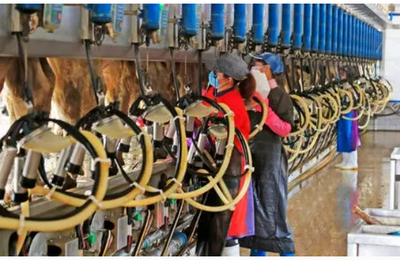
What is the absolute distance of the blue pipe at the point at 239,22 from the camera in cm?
389

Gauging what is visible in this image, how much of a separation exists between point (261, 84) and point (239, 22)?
0.68 meters

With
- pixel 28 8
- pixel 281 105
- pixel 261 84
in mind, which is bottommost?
pixel 281 105

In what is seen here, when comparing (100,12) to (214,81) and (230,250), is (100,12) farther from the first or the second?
(230,250)

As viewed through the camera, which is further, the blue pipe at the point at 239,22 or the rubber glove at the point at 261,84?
the rubber glove at the point at 261,84

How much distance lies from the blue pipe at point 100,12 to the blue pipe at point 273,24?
2695 mm

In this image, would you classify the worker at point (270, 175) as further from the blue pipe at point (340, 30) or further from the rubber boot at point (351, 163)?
the rubber boot at point (351, 163)

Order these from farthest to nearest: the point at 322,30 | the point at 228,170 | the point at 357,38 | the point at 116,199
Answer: the point at 357,38 → the point at 322,30 → the point at 228,170 → the point at 116,199

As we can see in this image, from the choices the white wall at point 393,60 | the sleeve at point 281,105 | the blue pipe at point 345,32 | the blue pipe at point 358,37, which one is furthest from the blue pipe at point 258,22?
the white wall at point 393,60

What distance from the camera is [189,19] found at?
3.00 m

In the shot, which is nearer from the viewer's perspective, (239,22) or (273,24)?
(239,22)

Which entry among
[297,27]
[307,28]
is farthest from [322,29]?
[297,27]

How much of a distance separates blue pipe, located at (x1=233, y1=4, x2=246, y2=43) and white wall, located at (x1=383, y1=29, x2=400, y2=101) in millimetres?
7607

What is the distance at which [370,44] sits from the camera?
1116 centimetres

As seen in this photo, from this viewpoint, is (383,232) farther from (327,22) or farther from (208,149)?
(327,22)
